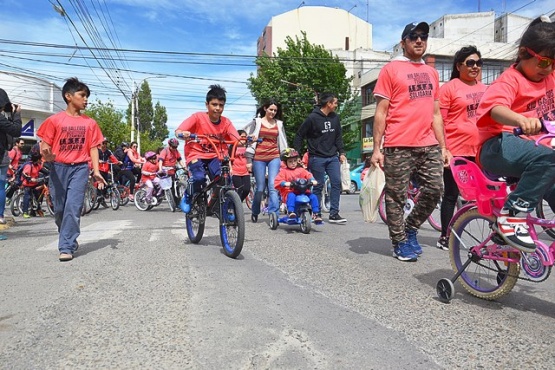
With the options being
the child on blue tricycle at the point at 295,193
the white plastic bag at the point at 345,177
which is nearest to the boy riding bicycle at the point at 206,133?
the child on blue tricycle at the point at 295,193

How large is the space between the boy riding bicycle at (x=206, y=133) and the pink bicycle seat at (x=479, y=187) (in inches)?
114

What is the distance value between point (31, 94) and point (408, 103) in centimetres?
3860

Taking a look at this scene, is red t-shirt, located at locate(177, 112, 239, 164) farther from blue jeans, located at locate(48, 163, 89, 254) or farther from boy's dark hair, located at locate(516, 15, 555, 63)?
boy's dark hair, located at locate(516, 15, 555, 63)

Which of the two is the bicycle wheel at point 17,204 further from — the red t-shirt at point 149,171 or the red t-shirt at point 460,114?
the red t-shirt at point 460,114

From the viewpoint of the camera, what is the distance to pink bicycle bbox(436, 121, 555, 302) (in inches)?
112

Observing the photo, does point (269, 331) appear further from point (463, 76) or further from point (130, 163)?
point (130, 163)

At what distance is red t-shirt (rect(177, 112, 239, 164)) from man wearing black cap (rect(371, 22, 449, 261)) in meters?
1.94

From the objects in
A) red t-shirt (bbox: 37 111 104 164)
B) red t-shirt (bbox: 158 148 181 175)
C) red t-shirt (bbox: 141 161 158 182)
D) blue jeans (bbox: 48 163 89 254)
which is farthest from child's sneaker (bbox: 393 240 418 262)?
red t-shirt (bbox: 141 161 158 182)

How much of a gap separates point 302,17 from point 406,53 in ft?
185

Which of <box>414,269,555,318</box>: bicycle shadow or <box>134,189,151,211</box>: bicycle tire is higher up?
<box>134,189,151,211</box>: bicycle tire

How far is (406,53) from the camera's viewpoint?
454cm

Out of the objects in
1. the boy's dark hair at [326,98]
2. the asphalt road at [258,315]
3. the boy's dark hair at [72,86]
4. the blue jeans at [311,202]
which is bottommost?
the asphalt road at [258,315]

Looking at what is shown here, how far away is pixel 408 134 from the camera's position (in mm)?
4375

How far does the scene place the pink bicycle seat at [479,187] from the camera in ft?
9.71
